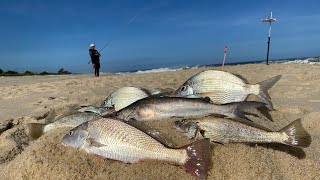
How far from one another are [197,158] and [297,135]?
1.08m

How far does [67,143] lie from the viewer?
10.8 ft

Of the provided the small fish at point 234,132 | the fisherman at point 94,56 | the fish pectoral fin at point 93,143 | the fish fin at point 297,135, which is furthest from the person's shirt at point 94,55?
the fish fin at point 297,135

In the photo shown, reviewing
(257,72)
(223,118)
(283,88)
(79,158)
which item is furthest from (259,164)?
(257,72)

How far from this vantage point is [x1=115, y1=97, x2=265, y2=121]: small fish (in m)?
3.96

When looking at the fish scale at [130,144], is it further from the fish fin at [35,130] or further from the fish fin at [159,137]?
the fish fin at [35,130]

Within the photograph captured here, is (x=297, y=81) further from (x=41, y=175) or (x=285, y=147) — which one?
(x=41, y=175)

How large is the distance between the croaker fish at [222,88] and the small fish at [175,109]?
0.69 metres

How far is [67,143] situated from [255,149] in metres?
1.75

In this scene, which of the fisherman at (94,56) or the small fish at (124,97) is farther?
the fisherman at (94,56)

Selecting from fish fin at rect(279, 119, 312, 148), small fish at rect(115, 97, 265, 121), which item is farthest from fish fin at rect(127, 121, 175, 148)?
fish fin at rect(279, 119, 312, 148)

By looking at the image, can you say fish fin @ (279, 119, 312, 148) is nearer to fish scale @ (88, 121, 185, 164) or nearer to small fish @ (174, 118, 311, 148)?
small fish @ (174, 118, 311, 148)

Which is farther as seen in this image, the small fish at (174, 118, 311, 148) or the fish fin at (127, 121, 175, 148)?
the small fish at (174, 118, 311, 148)

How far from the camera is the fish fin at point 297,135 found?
332 cm

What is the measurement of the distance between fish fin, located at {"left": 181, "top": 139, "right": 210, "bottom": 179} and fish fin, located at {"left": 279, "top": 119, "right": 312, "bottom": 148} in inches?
37.4
